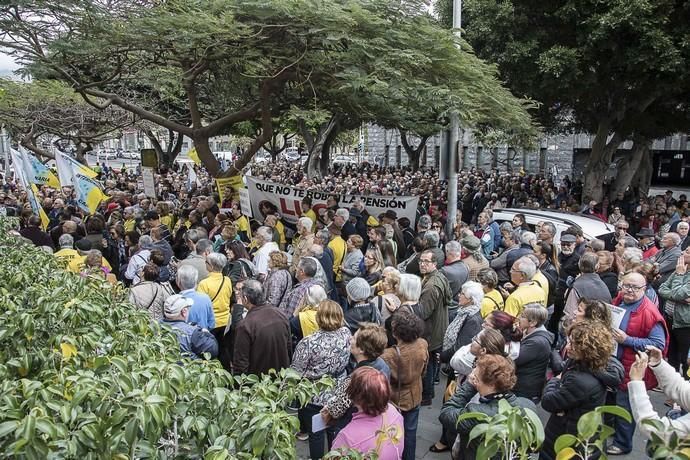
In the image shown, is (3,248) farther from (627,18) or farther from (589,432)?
(627,18)

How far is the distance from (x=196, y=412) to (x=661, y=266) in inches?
257

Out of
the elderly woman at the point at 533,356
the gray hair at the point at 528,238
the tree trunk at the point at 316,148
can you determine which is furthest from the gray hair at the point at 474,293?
the tree trunk at the point at 316,148

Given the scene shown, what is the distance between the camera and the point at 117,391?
2131mm

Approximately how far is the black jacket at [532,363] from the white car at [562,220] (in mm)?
5063

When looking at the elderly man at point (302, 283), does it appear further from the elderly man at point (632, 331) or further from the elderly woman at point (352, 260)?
the elderly man at point (632, 331)

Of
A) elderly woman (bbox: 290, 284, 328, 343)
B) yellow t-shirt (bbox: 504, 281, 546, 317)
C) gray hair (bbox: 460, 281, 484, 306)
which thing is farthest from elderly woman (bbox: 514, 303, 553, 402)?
elderly woman (bbox: 290, 284, 328, 343)

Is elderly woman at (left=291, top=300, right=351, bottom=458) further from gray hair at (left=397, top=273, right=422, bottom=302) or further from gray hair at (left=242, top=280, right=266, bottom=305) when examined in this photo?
gray hair at (left=397, top=273, right=422, bottom=302)

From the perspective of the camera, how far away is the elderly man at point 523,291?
5.32 m

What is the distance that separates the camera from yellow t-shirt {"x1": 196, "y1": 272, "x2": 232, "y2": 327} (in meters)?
5.92

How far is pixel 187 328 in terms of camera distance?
4.83 metres

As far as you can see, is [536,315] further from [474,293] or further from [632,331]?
[632,331]

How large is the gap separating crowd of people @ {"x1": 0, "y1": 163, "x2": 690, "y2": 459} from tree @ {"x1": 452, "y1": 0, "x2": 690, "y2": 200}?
16.6 ft

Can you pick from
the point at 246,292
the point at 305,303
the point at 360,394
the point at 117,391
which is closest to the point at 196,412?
the point at 117,391

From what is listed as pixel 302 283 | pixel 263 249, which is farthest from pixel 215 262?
pixel 263 249
